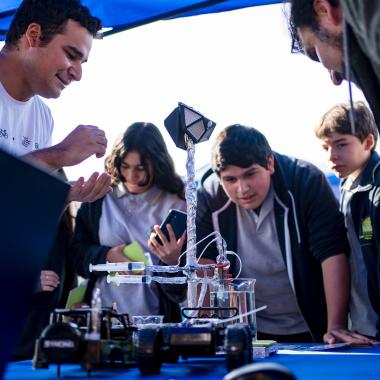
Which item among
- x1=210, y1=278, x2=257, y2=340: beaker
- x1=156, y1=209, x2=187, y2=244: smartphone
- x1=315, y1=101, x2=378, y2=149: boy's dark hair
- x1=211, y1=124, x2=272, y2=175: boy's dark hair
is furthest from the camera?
x1=315, y1=101, x2=378, y2=149: boy's dark hair

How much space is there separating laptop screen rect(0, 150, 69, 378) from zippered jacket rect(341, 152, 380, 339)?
1195 millimetres

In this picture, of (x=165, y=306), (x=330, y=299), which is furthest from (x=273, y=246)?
(x=165, y=306)

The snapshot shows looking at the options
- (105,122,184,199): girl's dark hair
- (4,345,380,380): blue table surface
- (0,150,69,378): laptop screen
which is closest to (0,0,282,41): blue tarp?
(105,122,184,199): girl's dark hair

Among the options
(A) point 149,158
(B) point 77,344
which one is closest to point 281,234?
(A) point 149,158

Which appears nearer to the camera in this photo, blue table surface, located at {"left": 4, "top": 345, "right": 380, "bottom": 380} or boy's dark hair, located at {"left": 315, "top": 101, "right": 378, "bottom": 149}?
blue table surface, located at {"left": 4, "top": 345, "right": 380, "bottom": 380}

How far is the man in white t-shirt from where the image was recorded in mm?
1786

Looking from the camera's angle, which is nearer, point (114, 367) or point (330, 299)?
point (114, 367)

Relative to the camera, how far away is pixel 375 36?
0.81 m

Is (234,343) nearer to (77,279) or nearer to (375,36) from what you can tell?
(375,36)

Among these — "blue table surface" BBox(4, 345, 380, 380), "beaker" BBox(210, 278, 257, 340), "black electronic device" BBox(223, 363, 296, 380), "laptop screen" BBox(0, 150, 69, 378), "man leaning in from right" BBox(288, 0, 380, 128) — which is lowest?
"blue table surface" BBox(4, 345, 380, 380)

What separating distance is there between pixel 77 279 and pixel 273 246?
33.9 inches

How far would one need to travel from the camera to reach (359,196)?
190cm

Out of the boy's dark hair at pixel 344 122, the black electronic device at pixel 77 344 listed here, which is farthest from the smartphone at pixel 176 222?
the boy's dark hair at pixel 344 122

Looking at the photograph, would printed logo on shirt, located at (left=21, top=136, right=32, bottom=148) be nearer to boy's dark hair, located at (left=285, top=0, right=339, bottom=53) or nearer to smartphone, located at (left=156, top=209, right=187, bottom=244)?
smartphone, located at (left=156, top=209, right=187, bottom=244)
